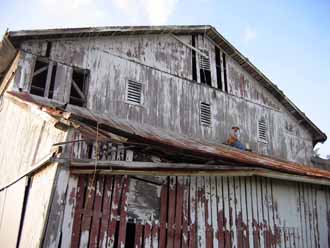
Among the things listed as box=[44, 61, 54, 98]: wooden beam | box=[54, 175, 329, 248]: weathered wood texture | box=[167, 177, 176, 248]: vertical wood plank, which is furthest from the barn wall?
box=[167, 177, 176, 248]: vertical wood plank

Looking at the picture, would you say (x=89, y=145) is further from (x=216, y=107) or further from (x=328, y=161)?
(x=328, y=161)

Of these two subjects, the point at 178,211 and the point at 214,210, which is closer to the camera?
the point at 178,211

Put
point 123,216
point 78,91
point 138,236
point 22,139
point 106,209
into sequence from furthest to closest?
point 78,91, point 22,139, point 138,236, point 123,216, point 106,209

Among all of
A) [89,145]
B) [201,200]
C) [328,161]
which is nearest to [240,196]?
[201,200]

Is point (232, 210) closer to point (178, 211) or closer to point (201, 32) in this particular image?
point (178, 211)

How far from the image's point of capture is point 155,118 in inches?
452

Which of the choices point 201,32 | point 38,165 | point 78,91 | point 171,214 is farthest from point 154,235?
point 201,32

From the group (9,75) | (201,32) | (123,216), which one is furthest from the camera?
(201,32)

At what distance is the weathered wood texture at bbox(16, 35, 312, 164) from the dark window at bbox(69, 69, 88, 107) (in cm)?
19

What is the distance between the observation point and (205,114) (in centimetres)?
1288

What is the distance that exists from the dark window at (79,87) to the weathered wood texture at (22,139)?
1.76 m

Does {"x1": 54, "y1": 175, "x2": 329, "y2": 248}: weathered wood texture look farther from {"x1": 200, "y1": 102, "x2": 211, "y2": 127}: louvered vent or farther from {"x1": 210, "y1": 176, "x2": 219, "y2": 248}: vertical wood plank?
{"x1": 200, "y1": 102, "x2": 211, "y2": 127}: louvered vent

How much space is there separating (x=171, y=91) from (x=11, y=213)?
689cm

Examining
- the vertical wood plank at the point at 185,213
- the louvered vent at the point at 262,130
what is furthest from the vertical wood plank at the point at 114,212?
the louvered vent at the point at 262,130
